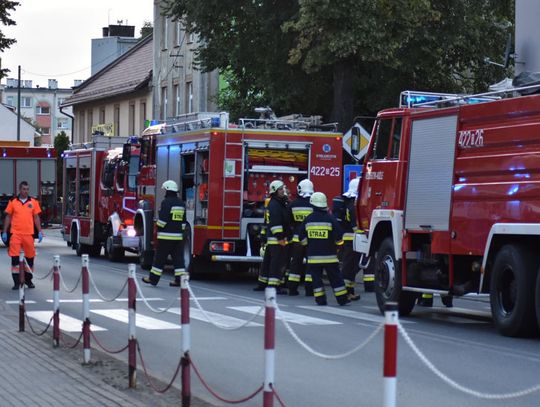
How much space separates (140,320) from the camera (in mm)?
16234

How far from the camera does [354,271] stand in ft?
66.3

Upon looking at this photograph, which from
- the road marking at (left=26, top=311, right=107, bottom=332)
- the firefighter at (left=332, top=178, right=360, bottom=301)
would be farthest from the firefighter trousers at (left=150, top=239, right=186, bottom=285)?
the road marking at (left=26, top=311, right=107, bottom=332)

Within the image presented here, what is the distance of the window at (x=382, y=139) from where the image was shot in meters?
17.4

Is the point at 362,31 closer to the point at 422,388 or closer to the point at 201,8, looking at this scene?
the point at 201,8

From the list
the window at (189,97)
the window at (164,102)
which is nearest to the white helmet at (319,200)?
the window at (189,97)

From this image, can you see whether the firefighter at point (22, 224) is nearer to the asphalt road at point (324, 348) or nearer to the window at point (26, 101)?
the asphalt road at point (324, 348)

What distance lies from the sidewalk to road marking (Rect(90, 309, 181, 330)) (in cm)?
239

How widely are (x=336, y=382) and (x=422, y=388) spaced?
0.81m

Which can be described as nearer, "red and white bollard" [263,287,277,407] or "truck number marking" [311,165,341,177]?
"red and white bollard" [263,287,277,407]

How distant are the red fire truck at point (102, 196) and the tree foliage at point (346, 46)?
399cm

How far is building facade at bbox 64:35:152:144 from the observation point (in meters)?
62.1

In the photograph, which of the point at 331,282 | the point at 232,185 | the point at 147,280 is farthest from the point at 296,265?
the point at 147,280

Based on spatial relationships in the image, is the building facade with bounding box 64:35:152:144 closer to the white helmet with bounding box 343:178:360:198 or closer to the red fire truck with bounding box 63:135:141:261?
the red fire truck with bounding box 63:135:141:261

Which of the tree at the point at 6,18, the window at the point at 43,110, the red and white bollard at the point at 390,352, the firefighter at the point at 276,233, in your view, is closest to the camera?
the red and white bollard at the point at 390,352
